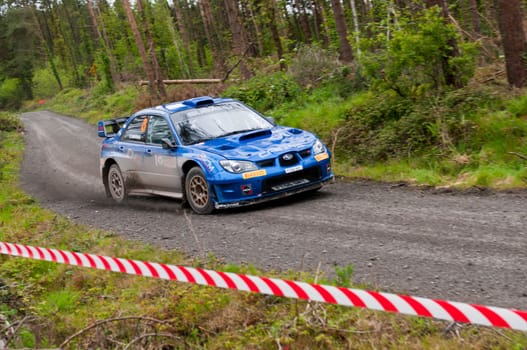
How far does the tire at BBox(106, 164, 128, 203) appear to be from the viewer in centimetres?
1191

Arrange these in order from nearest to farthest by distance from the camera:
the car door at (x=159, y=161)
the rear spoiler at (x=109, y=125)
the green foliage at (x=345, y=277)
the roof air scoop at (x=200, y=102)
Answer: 1. the green foliage at (x=345, y=277)
2. the car door at (x=159, y=161)
3. the roof air scoop at (x=200, y=102)
4. the rear spoiler at (x=109, y=125)

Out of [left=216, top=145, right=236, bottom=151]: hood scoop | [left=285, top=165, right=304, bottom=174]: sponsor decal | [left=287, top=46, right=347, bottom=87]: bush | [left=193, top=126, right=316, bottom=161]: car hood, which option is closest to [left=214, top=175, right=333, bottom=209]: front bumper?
[left=285, top=165, right=304, bottom=174]: sponsor decal

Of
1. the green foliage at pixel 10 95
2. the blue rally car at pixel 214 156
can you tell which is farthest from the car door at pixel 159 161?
the green foliage at pixel 10 95

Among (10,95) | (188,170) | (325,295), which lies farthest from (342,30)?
(10,95)

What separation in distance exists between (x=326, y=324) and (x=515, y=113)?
7.12 metres

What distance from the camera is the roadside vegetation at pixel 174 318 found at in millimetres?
4300

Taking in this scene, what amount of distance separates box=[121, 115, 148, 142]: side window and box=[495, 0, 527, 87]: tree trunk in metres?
6.69

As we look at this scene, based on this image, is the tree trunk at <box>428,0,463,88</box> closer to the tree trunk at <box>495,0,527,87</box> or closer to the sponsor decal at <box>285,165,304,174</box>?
the tree trunk at <box>495,0,527,87</box>

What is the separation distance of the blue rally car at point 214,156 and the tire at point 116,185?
4cm

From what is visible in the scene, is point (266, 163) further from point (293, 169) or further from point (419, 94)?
point (419, 94)

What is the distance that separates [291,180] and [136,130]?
3.58m

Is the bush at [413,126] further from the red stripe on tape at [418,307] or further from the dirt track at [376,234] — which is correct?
the red stripe on tape at [418,307]

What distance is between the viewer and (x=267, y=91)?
59.2 feet

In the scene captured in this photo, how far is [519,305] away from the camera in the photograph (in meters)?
4.50
